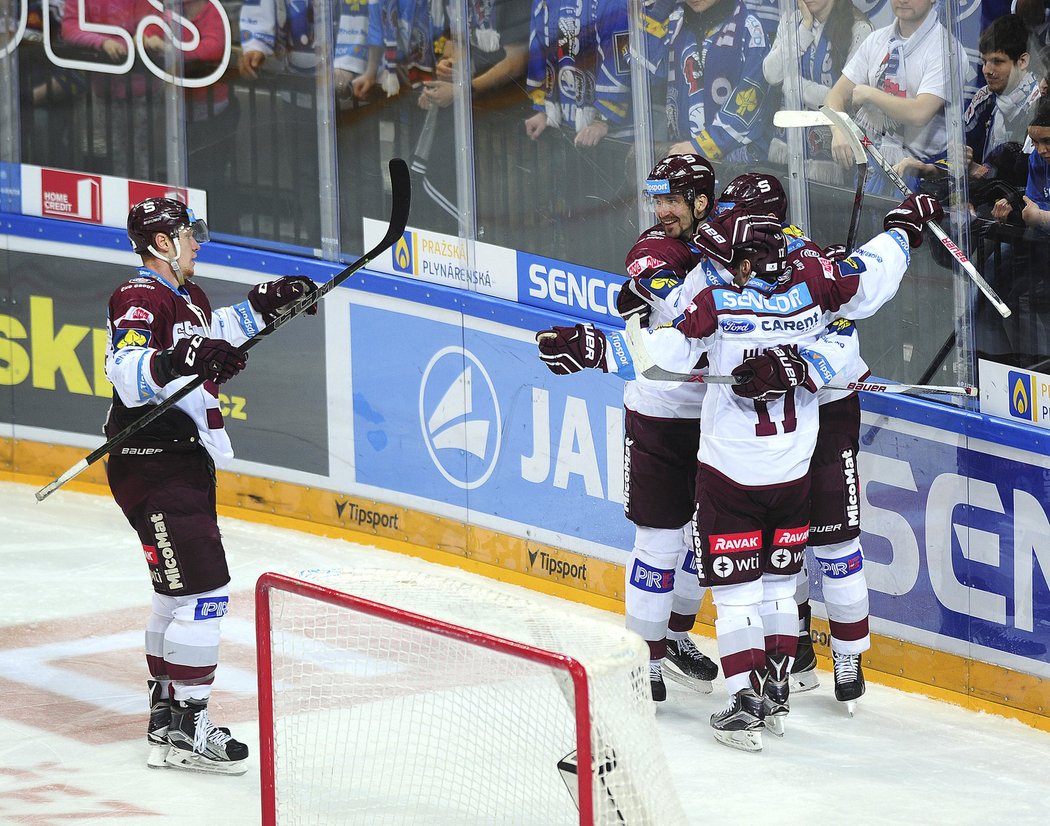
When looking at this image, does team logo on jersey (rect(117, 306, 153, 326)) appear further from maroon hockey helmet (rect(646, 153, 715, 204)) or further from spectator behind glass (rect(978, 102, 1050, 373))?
spectator behind glass (rect(978, 102, 1050, 373))

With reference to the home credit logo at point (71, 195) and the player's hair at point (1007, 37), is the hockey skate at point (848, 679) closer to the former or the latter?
the player's hair at point (1007, 37)

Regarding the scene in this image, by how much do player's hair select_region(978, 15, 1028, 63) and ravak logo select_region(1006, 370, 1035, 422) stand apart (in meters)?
0.89

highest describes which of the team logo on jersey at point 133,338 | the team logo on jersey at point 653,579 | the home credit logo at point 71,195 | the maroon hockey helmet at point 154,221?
the maroon hockey helmet at point 154,221

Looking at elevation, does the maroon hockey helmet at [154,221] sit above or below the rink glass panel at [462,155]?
above

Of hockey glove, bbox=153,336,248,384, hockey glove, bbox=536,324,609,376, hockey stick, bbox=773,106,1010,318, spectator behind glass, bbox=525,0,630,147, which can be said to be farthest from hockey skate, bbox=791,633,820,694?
hockey glove, bbox=153,336,248,384

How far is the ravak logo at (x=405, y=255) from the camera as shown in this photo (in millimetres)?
6648

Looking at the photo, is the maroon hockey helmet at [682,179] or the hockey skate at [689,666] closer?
the maroon hockey helmet at [682,179]

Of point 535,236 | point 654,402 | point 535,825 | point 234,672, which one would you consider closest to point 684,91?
point 535,236

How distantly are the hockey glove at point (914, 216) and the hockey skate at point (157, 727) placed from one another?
240 centimetres

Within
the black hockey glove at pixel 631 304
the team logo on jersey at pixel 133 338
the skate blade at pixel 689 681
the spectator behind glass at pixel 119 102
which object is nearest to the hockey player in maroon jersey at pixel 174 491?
the team logo on jersey at pixel 133 338

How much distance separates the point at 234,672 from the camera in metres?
5.34

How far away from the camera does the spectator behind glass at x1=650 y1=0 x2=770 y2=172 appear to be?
17.9 feet

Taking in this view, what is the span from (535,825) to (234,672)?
1943 millimetres

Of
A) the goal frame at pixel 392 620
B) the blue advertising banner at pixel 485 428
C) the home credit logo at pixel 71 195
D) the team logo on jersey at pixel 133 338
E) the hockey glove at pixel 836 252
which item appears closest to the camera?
the goal frame at pixel 392 620
